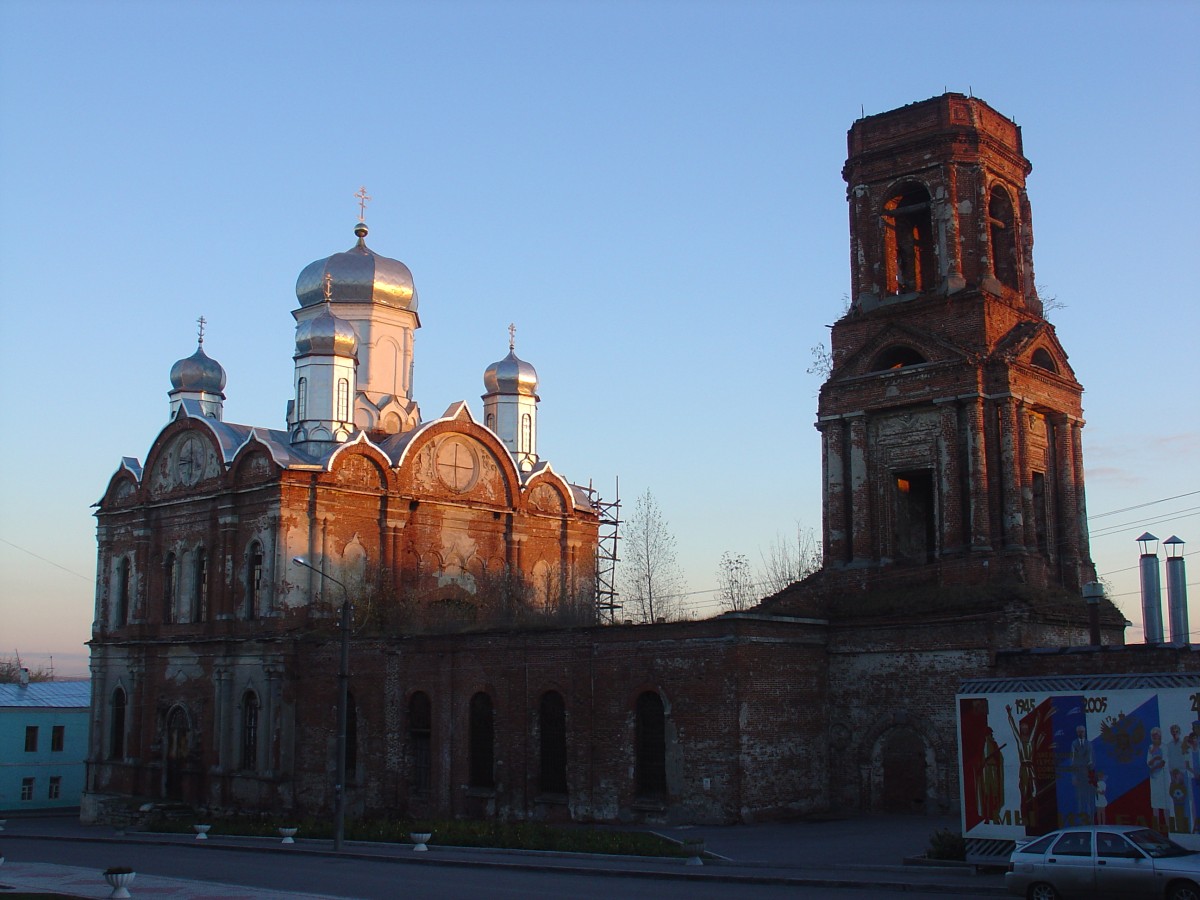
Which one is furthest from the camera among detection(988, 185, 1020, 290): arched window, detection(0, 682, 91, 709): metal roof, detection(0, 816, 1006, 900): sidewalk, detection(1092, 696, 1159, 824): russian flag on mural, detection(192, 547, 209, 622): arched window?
detection(0, 682, 91, 709): metal roof

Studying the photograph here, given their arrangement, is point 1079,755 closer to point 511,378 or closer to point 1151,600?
point 1151,600

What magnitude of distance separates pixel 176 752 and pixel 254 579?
607cm

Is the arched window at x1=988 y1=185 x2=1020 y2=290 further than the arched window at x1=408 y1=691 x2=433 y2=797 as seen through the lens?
No

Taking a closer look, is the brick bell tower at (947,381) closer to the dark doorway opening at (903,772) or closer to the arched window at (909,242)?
the arched window at (909,242)

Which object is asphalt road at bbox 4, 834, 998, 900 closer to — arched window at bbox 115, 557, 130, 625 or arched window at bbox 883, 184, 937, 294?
arched window at bbox 115, 557, 130, 625

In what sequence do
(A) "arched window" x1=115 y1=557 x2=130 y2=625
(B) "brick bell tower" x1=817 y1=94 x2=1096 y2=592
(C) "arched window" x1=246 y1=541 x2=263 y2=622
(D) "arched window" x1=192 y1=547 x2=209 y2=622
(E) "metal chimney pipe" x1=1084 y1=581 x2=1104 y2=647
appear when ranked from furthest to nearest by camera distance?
(A) "arched window" x1=115 y1=557 x2=130 y2=625 → (D) "arched window" x1=192 y1=547 x2=209 y2=622 → (C) "arched window" x1=246 y1=541 x2=263 y2=622 → (B) "brick bell tower" x1=817 y1=94 x2=1096 y2=592 → (E) "metal chimney pipe" x1=1084 y1=581 x2=1104 y2=647

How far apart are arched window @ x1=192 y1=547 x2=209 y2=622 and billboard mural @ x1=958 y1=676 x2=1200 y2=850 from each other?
2629 centimetres

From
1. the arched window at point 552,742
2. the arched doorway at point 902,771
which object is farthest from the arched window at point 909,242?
the arched window at point 552,742

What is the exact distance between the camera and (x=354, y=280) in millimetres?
43469

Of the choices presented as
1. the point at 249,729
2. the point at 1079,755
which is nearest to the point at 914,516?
the point at 1079,755

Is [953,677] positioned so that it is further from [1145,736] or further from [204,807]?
[204,807]

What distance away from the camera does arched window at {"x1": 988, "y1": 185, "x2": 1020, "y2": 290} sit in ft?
96.4

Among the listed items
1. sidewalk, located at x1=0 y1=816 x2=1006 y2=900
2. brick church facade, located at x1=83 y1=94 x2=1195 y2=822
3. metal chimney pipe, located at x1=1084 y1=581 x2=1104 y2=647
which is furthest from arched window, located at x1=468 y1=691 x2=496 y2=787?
metal chimney pipe, located at x1=1084 y1=581 x2=1104 y2=647

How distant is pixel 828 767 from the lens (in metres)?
26.5
